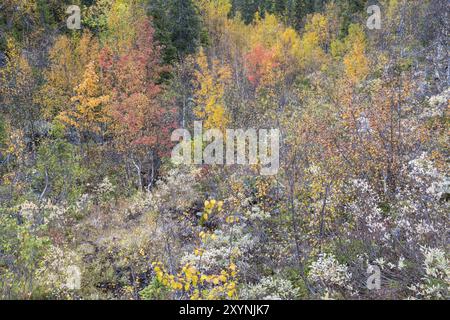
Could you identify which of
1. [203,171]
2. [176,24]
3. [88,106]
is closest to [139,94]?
[88,106]

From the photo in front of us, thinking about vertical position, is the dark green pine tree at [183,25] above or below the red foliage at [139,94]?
above

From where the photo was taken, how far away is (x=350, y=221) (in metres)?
10.4

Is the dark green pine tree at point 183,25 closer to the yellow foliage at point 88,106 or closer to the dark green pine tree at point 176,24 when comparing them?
the dark green pine tree at point 176,24

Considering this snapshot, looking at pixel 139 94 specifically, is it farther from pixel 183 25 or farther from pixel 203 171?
→ pixel 183 25

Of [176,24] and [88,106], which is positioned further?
[176,24]

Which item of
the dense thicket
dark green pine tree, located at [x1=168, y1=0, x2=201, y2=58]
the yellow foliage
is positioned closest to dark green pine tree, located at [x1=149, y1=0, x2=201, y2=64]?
dark green pine tree, located at [x1=168, y1=0, x2=201, y2=58]

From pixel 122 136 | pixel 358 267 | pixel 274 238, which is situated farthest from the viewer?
pixel 122 136

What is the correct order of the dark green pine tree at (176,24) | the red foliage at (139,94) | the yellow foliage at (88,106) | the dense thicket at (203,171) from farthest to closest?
the dark green pine tree at (176,24) < the yellow foliage at (88,106) < the red foliage at (139,94) < the dense thicket at (203,171)

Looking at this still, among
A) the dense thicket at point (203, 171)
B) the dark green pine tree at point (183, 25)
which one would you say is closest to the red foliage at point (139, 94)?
the dense thicket at point (203, 171)

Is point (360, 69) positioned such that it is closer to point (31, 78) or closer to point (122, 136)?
point (122, 136)

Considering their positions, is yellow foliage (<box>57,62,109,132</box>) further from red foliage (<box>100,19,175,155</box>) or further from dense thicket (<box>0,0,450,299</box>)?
red foliage (<box>100,19,175,155</box>)

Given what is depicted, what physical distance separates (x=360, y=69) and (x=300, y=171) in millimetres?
20723

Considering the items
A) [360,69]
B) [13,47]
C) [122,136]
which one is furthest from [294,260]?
[13,47]

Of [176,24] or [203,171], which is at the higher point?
[176,24]
